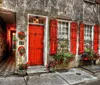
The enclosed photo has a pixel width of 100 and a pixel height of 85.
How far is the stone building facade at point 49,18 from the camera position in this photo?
505cm

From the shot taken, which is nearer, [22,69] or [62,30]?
[22,69]

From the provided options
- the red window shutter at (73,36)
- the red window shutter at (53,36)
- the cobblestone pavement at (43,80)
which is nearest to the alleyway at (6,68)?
the cobblestone pavement at (43,80)

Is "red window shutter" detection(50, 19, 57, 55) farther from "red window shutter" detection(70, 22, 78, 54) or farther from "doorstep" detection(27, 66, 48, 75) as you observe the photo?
"red window shutter" detection(70, 22, 78, 54)

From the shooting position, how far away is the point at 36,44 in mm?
5766

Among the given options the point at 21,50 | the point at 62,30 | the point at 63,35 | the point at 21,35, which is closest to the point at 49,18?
the point at 62,30

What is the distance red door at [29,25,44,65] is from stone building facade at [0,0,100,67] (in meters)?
0.05

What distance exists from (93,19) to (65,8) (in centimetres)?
232

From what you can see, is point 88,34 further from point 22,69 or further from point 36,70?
point 22,69

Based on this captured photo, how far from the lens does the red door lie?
5625mm

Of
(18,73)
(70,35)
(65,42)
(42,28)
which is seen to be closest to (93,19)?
(70,35)

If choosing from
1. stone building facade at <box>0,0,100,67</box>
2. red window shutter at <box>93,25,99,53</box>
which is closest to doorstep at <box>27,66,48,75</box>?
stone building facade at <box>0,0,100,67</box>

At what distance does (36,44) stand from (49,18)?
61.2 inches

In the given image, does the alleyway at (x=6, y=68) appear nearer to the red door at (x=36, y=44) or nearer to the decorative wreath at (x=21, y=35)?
the red door at (x=36, y=44)

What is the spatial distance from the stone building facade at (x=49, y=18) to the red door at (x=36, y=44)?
5 cm
